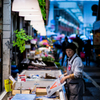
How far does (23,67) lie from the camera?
605cm

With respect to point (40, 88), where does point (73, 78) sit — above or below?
above

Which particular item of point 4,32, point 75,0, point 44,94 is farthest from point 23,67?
point 75,0

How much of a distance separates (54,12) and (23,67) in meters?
26.5

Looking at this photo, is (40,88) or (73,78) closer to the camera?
(40,88)

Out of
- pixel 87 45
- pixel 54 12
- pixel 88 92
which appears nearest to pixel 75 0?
pixel 54 12

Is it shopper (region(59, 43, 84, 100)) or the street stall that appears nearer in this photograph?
the street stall

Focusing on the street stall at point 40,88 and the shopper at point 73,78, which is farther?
the shopper at point 73,78

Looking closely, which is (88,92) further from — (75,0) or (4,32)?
(75,0)

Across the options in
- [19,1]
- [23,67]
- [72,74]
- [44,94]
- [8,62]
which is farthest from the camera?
[23,67]

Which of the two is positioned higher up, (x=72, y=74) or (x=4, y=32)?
(x=4, y=32)

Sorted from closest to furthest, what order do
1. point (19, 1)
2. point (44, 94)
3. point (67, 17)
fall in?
1. point (19, 1)
2. point (44, 94)
3. point (67, 17)

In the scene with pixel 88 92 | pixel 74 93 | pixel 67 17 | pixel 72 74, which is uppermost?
pixel 67 17

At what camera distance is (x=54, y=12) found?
103 ft

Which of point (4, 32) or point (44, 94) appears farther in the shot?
point (4, 32)
